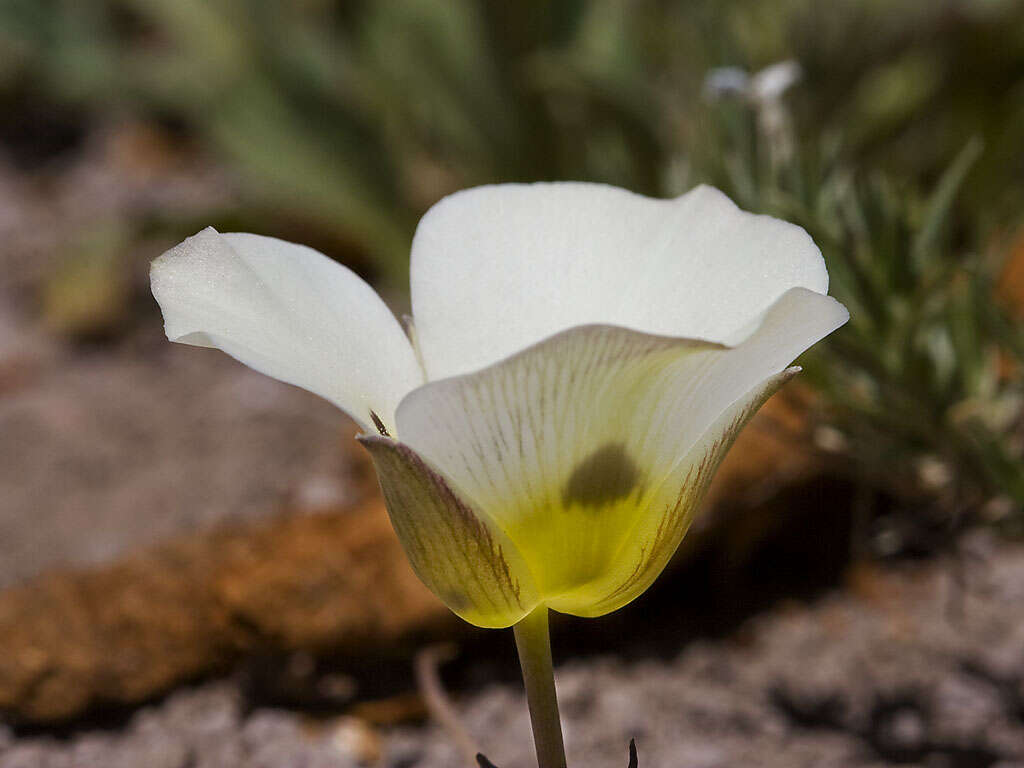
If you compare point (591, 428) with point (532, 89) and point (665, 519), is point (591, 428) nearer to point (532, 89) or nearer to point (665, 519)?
point (665, 519)

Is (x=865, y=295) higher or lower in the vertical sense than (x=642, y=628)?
higher

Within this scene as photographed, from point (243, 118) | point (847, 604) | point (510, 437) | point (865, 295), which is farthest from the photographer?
point (243, 118)

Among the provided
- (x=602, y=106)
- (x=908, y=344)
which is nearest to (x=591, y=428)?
(x=908, y=344)

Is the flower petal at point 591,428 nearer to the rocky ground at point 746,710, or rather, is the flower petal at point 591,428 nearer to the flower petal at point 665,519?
the flower petal at point 665,519

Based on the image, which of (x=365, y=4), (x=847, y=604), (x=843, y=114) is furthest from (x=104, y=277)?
(x=847, y=604)

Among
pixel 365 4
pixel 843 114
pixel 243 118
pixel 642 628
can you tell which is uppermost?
pixel 365 4

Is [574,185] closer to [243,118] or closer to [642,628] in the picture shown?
[642,628]

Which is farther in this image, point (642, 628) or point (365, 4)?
point (365, 4)
